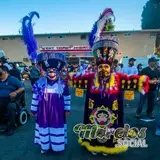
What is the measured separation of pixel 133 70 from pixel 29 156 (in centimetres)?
514

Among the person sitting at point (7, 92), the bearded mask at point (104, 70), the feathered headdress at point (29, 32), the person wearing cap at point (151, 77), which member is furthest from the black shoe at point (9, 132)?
the person wearing cap at point (151, 77)

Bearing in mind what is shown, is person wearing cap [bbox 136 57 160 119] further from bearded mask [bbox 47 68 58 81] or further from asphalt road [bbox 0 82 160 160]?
bearded mask [bbox 47 68 58 81]

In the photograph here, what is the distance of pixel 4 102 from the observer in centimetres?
604

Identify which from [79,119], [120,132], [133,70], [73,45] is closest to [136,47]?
[73,45]

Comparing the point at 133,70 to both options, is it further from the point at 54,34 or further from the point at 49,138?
the point at 54,34

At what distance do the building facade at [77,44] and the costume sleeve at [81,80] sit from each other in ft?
77.9

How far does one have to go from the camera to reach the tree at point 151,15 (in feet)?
135

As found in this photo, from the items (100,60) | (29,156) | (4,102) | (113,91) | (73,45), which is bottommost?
(29,156)

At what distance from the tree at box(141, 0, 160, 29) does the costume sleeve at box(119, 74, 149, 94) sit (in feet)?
128

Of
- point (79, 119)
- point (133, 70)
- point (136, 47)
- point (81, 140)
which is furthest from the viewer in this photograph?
point (136, 47)

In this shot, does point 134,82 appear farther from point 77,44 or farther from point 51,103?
point 77,44

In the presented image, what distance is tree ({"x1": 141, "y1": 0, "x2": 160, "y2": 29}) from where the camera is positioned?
41.2 metres

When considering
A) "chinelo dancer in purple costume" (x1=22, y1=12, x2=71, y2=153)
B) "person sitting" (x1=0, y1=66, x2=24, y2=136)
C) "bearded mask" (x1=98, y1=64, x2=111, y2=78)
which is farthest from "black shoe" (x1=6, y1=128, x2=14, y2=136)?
"bearded mask" (x1=98, y1=64, x2=111, y2=78)

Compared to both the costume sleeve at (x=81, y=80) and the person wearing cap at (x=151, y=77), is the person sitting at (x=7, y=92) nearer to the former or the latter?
the costume sleeve at (x=81, y=80)
